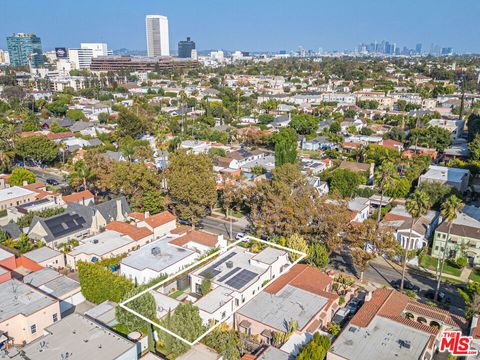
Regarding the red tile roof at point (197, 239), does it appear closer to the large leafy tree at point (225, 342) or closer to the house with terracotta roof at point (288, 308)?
the house with terracotta roof at point (288, 308)

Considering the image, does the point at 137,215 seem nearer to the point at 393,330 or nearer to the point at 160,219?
the point at 160,219

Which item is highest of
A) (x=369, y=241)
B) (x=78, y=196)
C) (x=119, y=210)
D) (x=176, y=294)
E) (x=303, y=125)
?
(x=303, y=125)

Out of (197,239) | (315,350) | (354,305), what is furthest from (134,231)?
(315,350)

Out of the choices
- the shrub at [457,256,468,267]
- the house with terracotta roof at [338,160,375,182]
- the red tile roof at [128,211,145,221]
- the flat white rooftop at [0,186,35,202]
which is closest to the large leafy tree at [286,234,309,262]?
the shrub at [457,256,468,267]

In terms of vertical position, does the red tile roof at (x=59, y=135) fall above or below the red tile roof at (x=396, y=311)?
above

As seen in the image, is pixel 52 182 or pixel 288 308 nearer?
pixel 288 308

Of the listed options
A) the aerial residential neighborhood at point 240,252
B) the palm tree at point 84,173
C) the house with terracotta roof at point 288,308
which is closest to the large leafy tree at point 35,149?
the aerial residential neighborhood at point 240,252

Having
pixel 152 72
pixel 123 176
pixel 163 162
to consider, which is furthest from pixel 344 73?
pixel 123 176
